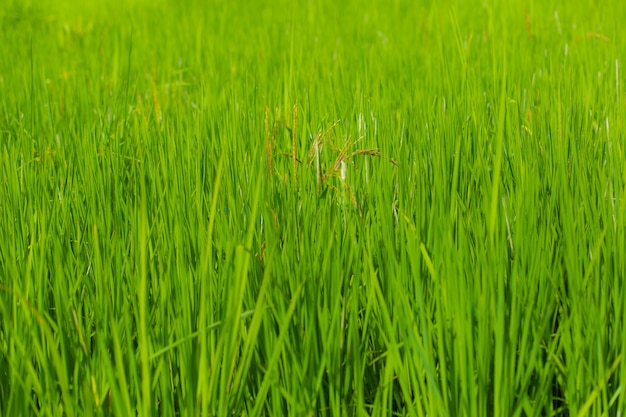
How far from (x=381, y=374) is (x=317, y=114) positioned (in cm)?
97

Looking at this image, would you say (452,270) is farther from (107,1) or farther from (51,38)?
(107,1)

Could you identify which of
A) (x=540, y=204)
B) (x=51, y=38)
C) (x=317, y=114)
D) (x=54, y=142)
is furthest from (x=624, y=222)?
(x=51, y=38)

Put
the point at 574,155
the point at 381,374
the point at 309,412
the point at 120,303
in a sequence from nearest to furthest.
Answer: the point at 309,412 → the point at 381,374 → the point at 120,303 → the point at 574,155

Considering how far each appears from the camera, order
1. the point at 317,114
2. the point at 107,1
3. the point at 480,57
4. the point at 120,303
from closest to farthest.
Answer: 1. the point at 120,303
2. the point at 317,114
3. the point at 480,57
4. the point at 107,1

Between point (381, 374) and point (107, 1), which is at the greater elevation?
point (107, 1)

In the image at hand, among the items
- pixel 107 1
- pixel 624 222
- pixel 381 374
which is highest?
pixel 107 1

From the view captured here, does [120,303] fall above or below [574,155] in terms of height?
below

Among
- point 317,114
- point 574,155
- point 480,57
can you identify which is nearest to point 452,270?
point 574,155

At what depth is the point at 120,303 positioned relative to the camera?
113 centimetres

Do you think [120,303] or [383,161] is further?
[383,161]

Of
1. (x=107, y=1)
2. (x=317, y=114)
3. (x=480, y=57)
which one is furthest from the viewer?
(x=107, y=1)

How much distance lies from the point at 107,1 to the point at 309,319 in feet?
16.2

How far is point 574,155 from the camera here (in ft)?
4.18

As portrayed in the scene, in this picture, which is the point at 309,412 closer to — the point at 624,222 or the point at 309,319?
the point at 309,319
